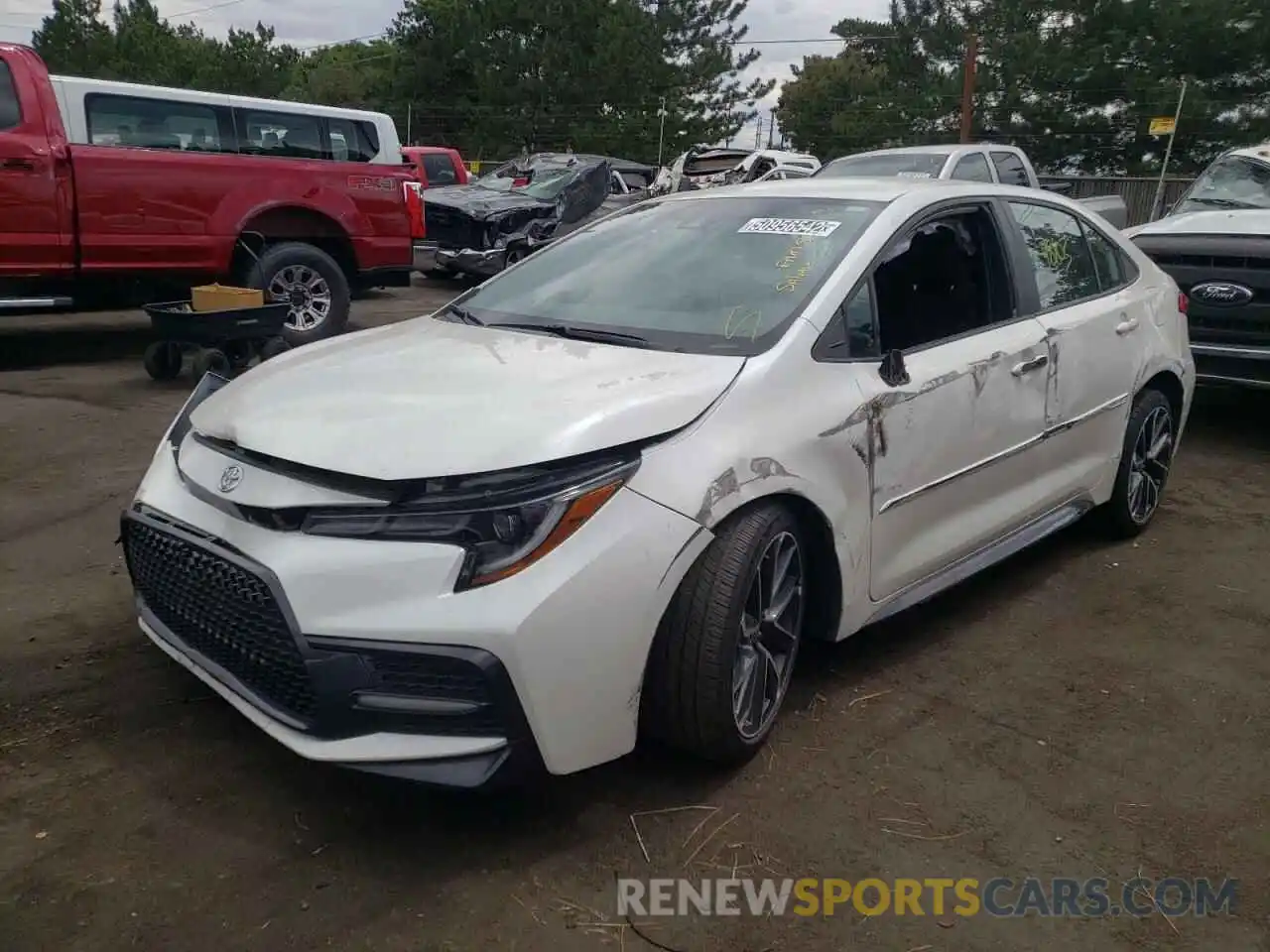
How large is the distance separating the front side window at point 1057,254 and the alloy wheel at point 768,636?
186cm

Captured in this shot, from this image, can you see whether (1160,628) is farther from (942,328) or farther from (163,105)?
(163,105)

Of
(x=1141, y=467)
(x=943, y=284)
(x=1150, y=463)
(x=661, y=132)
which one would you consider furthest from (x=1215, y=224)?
(x=661, y=132)

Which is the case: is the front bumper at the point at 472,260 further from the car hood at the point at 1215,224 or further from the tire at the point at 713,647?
the tire at the point at 713,647

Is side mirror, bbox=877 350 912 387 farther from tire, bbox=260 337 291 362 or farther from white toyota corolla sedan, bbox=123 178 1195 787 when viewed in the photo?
tire, bbox=260 337 291 362

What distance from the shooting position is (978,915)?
2539mm

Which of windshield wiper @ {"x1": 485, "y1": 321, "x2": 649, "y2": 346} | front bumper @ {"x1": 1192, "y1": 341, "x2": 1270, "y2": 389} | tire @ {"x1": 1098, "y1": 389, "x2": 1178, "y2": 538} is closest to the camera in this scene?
windshield wiper @ {"x1": 485, "y1": 321, "x2": 649, "y2": 346}

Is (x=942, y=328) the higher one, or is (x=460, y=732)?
(x=942, y=328)

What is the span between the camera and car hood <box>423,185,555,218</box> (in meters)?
13.2

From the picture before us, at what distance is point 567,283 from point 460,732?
187 centimetres

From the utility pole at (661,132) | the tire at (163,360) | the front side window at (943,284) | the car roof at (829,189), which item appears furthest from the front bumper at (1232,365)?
the utility pole at (661,132)

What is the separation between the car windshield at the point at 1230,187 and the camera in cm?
831

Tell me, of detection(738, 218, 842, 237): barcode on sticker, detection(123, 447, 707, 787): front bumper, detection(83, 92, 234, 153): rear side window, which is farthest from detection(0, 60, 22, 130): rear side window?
detection(123, 447, 707, 787): front bumper

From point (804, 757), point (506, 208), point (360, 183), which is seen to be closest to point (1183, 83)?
point (506, 208)

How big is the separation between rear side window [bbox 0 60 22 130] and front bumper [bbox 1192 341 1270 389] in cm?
778
